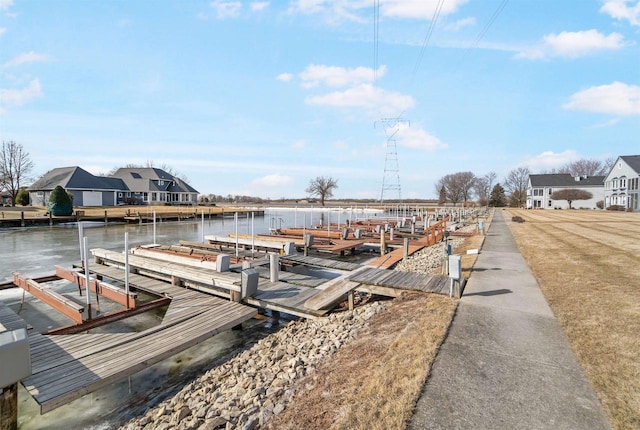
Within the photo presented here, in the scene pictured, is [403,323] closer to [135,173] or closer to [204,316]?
[204,316]

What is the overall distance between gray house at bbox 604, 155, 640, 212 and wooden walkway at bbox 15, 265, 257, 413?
54239 mm

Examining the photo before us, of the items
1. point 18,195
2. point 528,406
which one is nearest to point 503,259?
point 528,406

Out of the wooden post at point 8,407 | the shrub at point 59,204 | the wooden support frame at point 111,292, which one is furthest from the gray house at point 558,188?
the shrub at point 59,204

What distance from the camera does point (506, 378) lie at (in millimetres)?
3904

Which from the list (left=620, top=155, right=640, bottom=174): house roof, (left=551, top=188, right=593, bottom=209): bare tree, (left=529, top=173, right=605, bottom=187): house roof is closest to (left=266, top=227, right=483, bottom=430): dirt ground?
(left=620, top=155, right=640, bottom=174): house roof

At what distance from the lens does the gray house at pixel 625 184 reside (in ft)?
138

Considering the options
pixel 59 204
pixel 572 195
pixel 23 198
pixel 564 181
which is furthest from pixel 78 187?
pixel 564 181

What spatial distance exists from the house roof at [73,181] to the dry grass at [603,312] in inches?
2223

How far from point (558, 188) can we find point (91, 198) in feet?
261

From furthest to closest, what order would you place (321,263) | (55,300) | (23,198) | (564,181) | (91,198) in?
(564,181) < (23,198) < (91,198) < (321,263) < (55,300)

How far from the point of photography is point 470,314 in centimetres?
598

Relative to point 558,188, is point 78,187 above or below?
above

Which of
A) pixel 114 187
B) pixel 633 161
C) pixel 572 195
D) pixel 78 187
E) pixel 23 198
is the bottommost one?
pixel 572 195

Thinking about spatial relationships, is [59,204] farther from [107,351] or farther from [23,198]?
[107,351]
